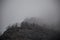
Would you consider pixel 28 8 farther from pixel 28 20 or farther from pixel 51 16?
pixel 51 16

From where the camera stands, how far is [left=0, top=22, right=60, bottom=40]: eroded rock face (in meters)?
1.36

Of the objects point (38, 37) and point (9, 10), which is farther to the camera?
point (9, 10)

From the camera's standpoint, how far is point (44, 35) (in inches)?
53.6

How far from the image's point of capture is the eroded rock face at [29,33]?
4.45 feet

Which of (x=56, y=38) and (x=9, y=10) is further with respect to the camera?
(x=9, y=10)

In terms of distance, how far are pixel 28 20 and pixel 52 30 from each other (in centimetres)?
43

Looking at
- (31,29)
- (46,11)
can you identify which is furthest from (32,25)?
(46,11)

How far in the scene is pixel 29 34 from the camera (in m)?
1.39

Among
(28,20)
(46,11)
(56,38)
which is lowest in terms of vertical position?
(56,38)

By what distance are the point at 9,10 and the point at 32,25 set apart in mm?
488

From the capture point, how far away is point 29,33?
1.39 metres

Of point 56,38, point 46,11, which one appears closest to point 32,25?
point 46,11

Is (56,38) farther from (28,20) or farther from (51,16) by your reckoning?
(28,20)

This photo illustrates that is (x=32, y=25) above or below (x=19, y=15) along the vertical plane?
below
